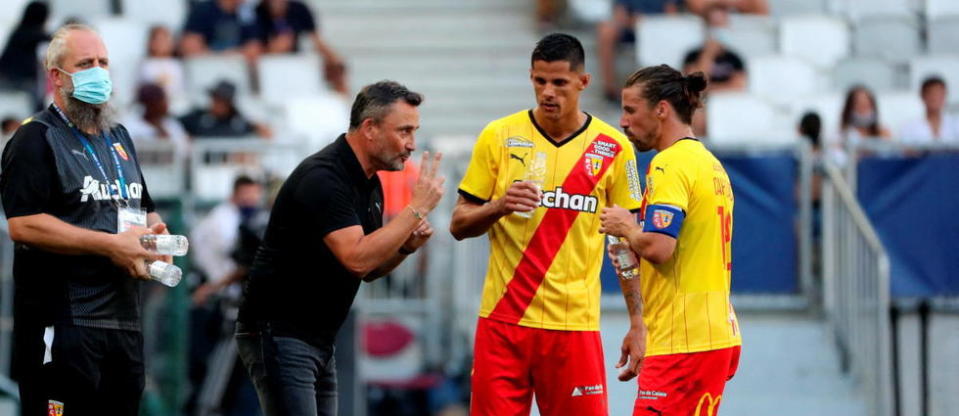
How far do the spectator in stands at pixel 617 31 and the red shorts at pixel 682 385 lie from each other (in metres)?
9.32

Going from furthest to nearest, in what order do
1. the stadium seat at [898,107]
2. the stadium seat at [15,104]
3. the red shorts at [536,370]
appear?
1. the stadium seat at [898,107]
2. the stadium seat at [15,104]
3. the red shorts at [536,370]

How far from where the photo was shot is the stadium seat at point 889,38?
654 inches

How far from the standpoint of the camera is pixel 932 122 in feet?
46.0

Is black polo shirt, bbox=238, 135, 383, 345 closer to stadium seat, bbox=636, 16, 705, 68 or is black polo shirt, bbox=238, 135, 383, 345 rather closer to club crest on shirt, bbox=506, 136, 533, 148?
club crest on shirt, bbox=506, 136, 533, 148

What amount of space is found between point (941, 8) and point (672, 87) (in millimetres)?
10406

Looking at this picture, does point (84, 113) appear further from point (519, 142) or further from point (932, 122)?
point (932, 122)

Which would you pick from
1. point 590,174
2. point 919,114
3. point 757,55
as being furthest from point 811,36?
point 590,174

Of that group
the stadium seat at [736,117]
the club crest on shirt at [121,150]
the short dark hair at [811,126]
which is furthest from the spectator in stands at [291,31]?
the club crest on shirt at [121,150]

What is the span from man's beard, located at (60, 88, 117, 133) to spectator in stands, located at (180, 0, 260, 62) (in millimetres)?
9131

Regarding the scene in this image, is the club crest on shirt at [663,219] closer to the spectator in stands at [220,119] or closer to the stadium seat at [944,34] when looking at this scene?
the spectator in stands at [220,119]

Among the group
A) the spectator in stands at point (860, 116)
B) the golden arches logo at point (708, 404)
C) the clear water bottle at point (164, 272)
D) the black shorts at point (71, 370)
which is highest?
the spectator in stands at point (860, 116)

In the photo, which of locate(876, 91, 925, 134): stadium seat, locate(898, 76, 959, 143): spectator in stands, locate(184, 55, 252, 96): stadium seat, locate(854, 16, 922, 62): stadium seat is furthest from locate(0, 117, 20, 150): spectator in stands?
locate(854, 16, 922, 62): stadium seat

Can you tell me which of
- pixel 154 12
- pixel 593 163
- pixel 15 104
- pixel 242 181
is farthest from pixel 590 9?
pixel 593 163

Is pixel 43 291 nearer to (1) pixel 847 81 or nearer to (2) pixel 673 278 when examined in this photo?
(2) pixel 673 278
